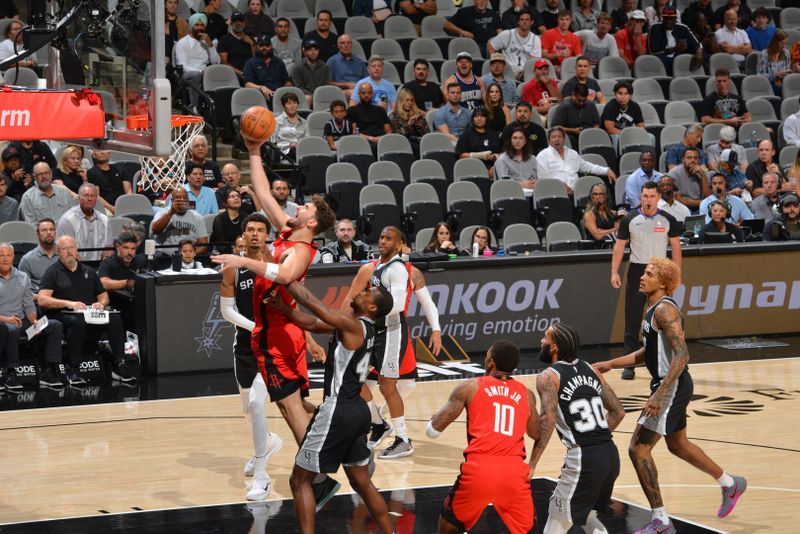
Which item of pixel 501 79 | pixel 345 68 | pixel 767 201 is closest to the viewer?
pixel 767 201

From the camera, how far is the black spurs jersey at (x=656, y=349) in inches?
331

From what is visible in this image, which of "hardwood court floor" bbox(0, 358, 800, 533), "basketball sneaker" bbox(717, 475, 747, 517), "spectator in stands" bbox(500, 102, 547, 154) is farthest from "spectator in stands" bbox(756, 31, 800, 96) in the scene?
"basketball sneaker" bbox(717, 475, 747, 517)

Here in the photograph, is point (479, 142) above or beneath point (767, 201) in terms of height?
above

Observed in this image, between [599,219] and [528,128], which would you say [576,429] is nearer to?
[599,219]

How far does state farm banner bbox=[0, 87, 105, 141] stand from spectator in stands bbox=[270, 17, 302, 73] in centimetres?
955

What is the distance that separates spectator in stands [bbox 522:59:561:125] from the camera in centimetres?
1903

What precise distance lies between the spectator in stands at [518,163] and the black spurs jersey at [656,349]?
8823 mm

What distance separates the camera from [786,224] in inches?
640

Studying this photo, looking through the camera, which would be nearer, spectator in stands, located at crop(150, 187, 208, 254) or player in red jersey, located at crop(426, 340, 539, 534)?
player in red jersey, located at crop(426, 340, 539, 534)

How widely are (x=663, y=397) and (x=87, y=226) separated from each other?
26.2ft

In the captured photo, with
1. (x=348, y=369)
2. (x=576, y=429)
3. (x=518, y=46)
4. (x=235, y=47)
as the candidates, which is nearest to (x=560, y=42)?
(x=518, y=46)

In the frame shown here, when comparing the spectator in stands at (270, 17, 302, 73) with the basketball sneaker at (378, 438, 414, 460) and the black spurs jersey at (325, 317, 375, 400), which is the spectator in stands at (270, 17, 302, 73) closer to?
the basketball sneaker at (378, 438, 414, 460)

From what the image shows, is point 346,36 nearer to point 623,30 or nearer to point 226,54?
point 226,54

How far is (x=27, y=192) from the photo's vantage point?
1445 centimetres
